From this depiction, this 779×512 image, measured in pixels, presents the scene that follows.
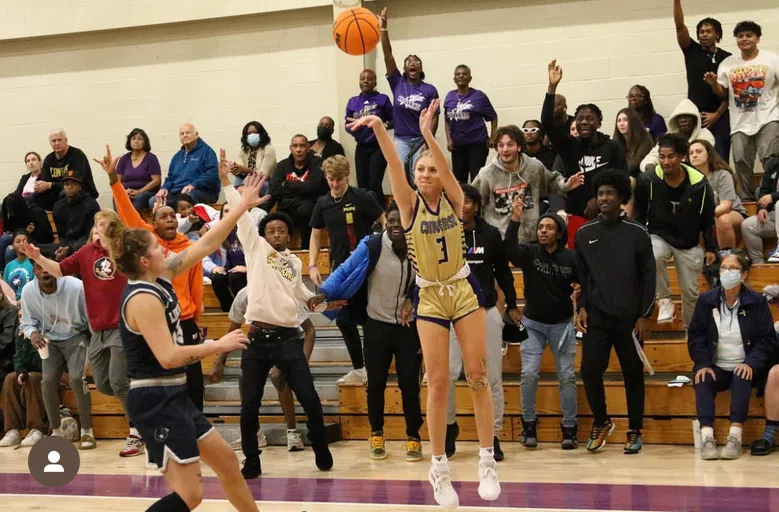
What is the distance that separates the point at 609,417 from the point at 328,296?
229 centimetres

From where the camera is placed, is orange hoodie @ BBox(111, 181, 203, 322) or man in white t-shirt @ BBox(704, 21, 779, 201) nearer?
orange hoodie @ BBox(111, 181, 203, 322)

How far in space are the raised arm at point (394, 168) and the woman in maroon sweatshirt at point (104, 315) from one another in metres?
3.28

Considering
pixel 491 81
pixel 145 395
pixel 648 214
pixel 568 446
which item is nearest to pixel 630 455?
pixel 568 446

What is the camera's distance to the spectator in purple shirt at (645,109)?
32.1 feet

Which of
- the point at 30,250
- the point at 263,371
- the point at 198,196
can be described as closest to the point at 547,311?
the point at 263,371

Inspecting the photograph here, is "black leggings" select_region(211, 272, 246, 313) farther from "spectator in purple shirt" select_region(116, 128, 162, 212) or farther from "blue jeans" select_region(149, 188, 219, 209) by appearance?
"spectator in purple shirt" select_region(116, 128, 162, 212)

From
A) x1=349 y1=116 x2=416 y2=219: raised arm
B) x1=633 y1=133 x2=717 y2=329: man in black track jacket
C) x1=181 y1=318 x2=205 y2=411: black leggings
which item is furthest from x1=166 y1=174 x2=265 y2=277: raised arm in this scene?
x1=633 y1=133 x2=717 y2=329: man in black track jacket

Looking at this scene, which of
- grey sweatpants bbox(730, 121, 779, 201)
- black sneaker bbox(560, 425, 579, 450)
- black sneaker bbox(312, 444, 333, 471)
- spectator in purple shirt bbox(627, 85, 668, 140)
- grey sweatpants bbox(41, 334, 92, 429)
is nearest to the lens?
black sneaker bbox(312, 444, 333, 471)

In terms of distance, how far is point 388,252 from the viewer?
7078 millimetres

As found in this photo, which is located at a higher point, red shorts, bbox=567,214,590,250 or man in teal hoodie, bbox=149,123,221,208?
man in teal hoodie, bbox=149,123,221,208

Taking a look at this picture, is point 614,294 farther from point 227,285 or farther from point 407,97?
point 407,97

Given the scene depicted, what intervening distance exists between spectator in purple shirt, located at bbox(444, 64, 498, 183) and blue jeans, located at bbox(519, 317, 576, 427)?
3.21 metres

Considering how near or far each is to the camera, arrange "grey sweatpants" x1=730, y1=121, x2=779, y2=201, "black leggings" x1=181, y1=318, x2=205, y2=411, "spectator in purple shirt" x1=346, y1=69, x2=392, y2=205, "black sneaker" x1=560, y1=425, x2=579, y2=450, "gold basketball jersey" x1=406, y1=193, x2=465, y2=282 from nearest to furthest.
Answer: "gold basketball jersey" x1=406, y1=193, x2=465, y2=282 → "black leggings" x1=181, y1=318, x2=205, y2=411 → "black sneaker" x1=560, y1=425, x2=579, y2=450 → "grey sweatpants" x1=730, y1=121, x2=779, y2=201 → "spectator in purple shirt" x1=346, y1=69, x2=392, y2=205

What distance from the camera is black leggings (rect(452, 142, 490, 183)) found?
10.2 meters
